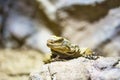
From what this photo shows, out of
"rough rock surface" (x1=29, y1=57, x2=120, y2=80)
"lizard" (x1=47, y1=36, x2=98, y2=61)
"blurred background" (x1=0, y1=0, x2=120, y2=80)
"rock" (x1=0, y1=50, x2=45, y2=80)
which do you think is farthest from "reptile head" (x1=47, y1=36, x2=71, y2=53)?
"rock" (x1=0, y1=50, x2=45, y2=80)

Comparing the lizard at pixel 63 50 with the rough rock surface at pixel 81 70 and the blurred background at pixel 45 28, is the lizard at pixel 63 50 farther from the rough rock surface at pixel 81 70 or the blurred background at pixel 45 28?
the blurred background at pixel 45 28

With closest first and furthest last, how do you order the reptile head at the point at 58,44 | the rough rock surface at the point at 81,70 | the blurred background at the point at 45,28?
the rough rock surface at the point at 81,70
the reptile head at the point at 58,44
the blurred background at the point at 45,28

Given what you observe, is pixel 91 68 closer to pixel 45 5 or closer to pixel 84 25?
pixel 84 25

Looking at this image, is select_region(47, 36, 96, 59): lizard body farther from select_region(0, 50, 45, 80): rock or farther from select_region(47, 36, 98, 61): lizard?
select_region(0, 50, 45, 80): rock

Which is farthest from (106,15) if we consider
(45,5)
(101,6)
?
(45,5)

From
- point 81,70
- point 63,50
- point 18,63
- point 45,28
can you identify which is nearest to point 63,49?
point 63,50

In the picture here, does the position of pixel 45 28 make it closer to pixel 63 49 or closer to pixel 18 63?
pixel 18 63

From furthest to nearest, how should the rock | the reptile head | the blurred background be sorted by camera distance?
1. the rock
2. the blurred background
3. the reptile head

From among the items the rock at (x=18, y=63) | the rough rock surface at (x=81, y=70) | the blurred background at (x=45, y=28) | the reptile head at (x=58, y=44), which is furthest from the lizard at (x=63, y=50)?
the rock at (x=18, y=63)
